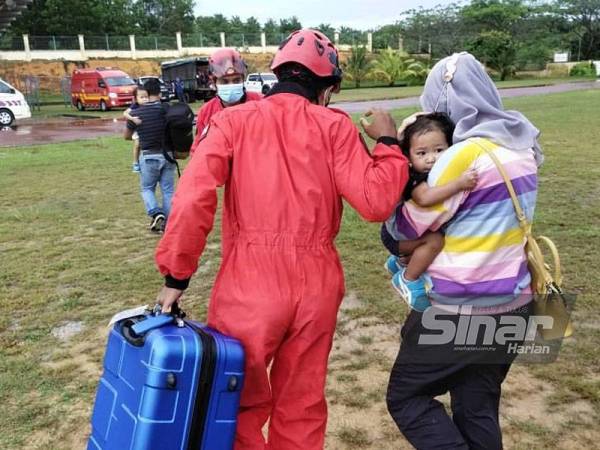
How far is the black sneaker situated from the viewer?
675 centimetres

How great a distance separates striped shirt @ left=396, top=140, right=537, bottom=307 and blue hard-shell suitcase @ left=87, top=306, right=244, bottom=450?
2.56 feet

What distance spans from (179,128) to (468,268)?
4557mm

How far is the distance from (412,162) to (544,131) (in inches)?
481

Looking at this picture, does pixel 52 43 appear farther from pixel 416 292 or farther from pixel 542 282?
pixel 542 282

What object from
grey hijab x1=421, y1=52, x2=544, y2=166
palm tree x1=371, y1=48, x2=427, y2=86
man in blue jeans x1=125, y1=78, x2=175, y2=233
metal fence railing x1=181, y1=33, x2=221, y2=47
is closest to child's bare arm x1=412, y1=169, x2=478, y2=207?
grey hijab x1=421, y1=52, x2=544, y2=166

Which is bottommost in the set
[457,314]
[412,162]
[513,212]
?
[457,314]

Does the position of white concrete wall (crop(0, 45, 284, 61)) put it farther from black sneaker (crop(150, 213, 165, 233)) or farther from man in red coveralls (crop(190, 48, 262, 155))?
man in red coveralls (crop(190, 48, 262, 155))

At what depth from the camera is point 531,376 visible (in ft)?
11.3

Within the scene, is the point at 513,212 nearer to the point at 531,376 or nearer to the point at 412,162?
the point at 412,162

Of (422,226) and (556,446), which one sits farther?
(556,446)

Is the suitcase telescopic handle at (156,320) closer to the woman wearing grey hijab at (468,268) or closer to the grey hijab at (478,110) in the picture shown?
the woman wearing grey hijab at (468,268)

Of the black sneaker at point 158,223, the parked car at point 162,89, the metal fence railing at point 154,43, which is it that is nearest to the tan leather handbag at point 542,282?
the black sneaker at point 158,223

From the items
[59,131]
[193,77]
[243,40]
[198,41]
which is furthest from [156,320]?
[243,40]

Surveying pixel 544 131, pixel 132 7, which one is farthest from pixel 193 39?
pixel 544 131
